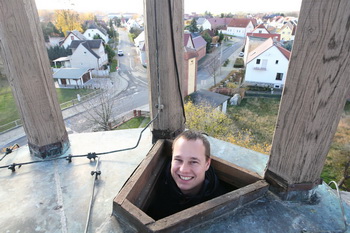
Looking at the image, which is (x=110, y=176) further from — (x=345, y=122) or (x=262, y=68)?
(x=262, y=68)

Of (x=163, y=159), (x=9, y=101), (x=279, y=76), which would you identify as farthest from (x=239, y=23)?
(x=163, y=159)

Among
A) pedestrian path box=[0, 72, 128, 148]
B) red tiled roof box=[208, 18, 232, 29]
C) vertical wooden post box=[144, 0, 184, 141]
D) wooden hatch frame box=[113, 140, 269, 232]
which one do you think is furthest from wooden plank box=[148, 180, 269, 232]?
red tiled roof box=[208, 18, 232, 29]

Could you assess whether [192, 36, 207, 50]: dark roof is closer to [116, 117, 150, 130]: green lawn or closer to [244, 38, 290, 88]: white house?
[244, 38, 290, 88]: white house

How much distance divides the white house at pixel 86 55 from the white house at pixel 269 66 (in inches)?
787

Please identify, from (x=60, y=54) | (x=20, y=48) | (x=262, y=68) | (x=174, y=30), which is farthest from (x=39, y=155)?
(x=60, y=54)

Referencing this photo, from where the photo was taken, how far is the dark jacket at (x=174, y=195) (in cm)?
227

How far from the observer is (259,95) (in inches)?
986

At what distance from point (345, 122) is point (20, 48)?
79.1 ft

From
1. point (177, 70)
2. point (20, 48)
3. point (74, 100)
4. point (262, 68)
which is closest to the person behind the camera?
point (20, 48)

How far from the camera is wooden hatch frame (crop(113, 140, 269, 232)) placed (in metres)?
1.63

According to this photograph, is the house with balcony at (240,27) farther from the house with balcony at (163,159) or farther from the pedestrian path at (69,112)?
the house with balcony at (163,159)

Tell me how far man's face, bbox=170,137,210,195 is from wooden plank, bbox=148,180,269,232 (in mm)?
391

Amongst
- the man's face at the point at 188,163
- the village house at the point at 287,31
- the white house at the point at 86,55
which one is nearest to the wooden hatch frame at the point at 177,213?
the man's face at the point at 188,163

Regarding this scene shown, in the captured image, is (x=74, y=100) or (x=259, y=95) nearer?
(x=74, y=100)
